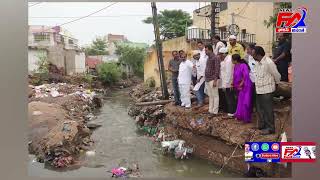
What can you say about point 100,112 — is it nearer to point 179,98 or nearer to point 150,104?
point 150,104

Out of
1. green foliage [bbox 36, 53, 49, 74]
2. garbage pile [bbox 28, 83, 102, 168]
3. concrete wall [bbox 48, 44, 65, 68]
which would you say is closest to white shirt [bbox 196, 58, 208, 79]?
garbage pile [bbox 28, 83, 102, 168]

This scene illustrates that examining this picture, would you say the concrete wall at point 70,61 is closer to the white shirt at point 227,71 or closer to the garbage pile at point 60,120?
the garbage pile at point 60,120

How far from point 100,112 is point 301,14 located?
8.27 feet

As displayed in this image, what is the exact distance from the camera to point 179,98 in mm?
5445

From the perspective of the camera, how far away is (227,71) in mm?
5246

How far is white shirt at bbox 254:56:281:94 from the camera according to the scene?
491 centimetres

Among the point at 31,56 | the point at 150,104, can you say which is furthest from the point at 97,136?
the point at 31,56

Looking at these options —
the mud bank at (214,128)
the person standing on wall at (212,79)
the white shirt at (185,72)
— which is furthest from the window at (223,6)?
the mud bank at (214,128)

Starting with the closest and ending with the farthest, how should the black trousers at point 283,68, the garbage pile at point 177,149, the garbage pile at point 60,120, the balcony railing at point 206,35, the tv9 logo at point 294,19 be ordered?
the tv9 logo at point 294,19 < the black trousers at point 283,68 < the balcony railing at point 206,35 < the garbage pile at point 60,120 < the garbage pile at point 177,149

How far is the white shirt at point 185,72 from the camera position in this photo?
5371mm

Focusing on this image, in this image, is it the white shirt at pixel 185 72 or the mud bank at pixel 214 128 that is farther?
the white shirt at pixel 185 72

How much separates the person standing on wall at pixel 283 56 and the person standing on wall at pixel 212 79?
72 cm

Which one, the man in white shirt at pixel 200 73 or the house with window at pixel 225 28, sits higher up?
the house with window at pixel 225 28

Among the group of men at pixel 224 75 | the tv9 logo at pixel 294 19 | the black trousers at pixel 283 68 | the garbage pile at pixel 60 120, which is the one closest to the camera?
the tv9 logo at pixel 294 19
